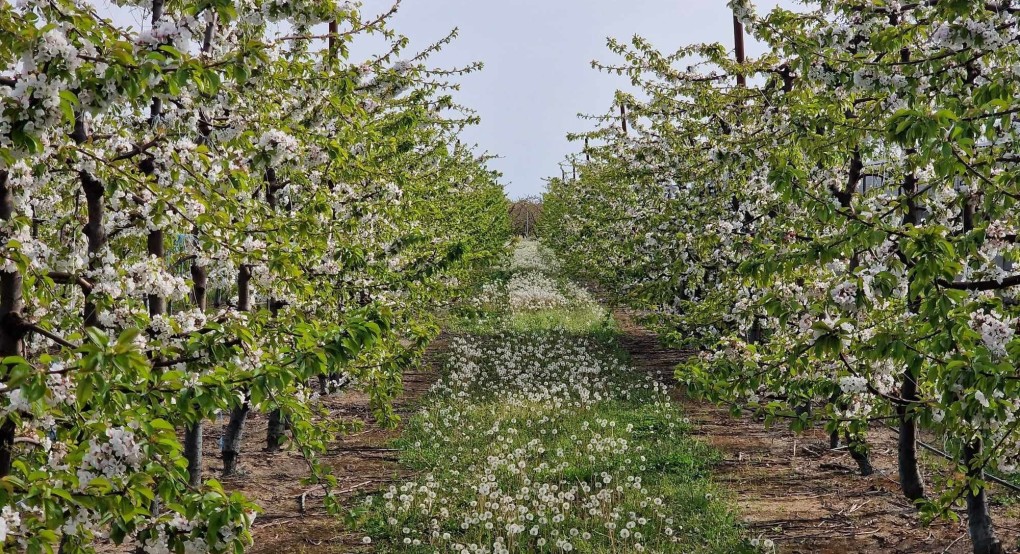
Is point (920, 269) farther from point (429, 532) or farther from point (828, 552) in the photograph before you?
point (429, 532)

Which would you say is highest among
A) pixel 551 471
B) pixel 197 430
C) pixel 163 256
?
pixel 163 256

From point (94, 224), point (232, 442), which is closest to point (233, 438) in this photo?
point (232, 442)

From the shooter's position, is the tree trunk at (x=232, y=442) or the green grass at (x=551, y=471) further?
the tree trunk at (x=232, y=442)

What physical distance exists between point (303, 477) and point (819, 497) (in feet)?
18.7

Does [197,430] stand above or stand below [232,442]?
above

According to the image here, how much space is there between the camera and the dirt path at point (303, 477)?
770 cm

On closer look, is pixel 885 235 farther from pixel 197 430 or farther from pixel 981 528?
pixel 197 430

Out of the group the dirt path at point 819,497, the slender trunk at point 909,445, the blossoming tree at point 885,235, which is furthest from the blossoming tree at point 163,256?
the slender trunk at point 909,445

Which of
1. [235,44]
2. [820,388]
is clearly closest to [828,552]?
[820,388]

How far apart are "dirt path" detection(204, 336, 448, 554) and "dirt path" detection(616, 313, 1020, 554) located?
4295mm

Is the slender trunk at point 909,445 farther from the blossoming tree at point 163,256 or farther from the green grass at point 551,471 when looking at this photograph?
the blossoming tree at point 163,256

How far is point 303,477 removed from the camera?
7.11 metres

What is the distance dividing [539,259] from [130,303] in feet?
126

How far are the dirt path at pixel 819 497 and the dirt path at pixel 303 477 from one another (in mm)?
4295
